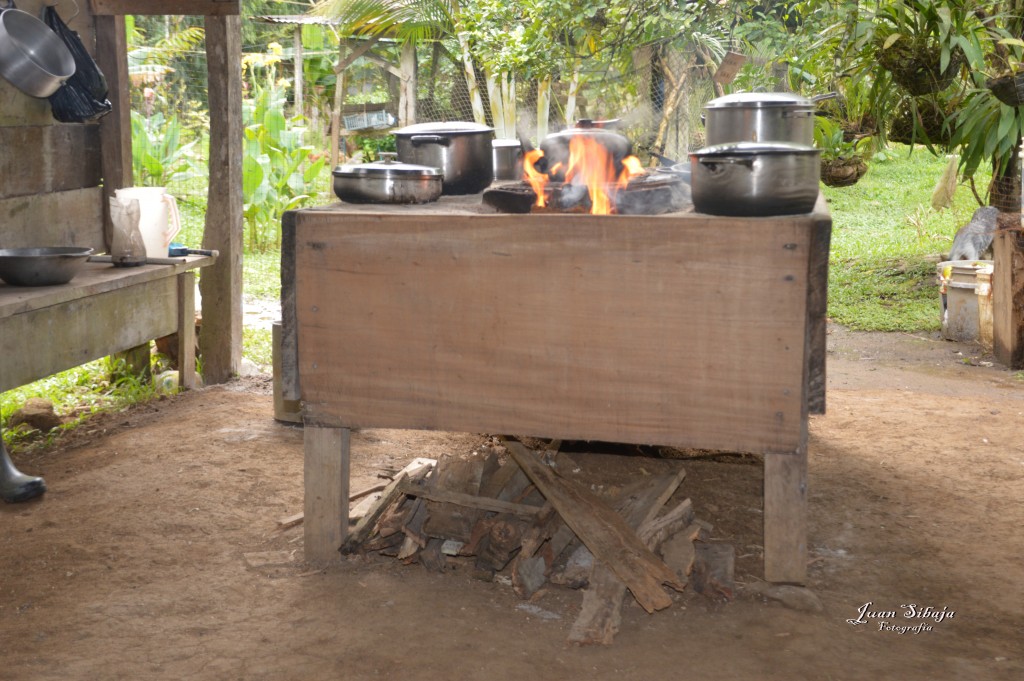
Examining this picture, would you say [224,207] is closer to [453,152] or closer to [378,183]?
[453,152]

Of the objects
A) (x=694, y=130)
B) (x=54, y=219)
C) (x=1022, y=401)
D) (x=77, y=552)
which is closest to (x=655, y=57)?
(x=694, y=130)

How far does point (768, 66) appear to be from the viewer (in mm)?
6797

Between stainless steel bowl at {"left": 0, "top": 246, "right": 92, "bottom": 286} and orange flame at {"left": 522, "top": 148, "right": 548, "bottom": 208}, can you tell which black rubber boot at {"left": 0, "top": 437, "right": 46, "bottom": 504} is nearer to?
stainless steel bowl at {"left": 0, "top": 246, "right": 92, "bottom": 286}

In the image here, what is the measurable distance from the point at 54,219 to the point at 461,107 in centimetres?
667

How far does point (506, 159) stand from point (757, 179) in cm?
163

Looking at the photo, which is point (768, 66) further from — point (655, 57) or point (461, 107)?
point (461, 107)

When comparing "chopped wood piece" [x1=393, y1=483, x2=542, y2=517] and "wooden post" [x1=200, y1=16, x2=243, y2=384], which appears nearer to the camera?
"chopped wood piece" [x1=393, y1=483, x2=542, y2=517]

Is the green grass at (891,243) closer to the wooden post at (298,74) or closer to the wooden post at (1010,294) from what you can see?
the wooden post at (1010,294)

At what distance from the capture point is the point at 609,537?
2.88 meters

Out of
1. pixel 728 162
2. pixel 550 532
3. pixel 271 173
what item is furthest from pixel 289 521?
pixel 271 173

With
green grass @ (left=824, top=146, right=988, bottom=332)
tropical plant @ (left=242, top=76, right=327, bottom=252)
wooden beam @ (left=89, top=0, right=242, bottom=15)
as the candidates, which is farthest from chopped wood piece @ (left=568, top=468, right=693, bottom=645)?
tropical plant @ (left=242, top=76, right=327, bottom=252)

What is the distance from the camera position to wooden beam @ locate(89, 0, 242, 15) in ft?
15.5

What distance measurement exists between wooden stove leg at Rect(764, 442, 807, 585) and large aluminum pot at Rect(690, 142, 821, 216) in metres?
0.66

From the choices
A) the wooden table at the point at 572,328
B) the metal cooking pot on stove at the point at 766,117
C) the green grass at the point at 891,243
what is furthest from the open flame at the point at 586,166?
the green grass at the point at 891,243
